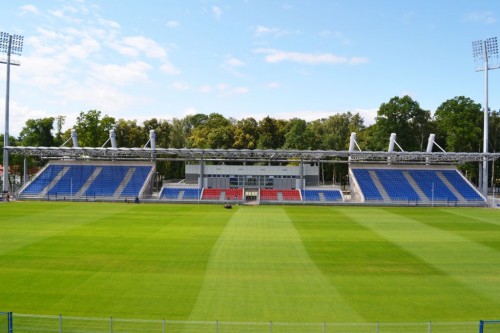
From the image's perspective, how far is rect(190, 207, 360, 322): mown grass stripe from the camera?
14.9m

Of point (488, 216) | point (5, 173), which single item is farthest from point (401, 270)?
point (5, 173)

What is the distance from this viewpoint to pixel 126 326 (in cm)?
1331

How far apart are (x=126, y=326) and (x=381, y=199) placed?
44.0m

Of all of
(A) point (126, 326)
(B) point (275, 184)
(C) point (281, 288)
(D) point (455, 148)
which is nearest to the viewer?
(A) point (126, 326)

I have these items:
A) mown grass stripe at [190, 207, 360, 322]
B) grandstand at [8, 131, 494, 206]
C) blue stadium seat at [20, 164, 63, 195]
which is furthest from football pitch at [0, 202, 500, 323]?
blue stadium seat at [20, 164, 63, 195]

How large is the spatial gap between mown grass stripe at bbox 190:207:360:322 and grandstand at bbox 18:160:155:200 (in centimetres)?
2872

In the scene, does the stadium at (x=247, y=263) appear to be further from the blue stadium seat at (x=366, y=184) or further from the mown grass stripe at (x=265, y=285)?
the blue stadium seat at (x=366, y=184)

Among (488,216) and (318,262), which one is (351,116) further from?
(318,262)

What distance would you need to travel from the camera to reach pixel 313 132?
82.8m

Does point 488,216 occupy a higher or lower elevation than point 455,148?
lower

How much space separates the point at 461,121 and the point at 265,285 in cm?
6099

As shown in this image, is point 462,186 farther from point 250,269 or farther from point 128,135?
point 128,135

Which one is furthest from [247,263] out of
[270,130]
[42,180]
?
[270,130]

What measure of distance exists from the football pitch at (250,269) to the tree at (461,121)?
35.4 metres
